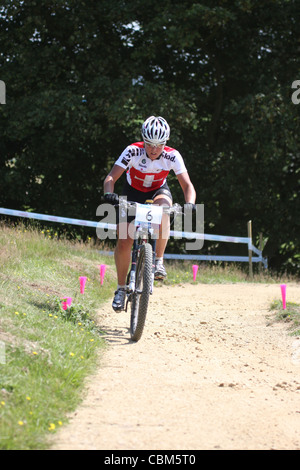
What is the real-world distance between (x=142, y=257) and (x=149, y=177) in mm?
943

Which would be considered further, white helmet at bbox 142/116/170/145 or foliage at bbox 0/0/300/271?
foliage at bbox 0/0/300/271

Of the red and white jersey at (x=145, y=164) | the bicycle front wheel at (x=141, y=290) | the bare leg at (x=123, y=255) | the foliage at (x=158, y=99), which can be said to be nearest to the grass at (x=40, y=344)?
the bicycle front wheel at (x=141, y=290)

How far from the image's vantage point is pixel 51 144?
1616 centimetres

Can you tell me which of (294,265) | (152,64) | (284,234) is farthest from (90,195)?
(294,265)

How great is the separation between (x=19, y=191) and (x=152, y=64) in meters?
5.12

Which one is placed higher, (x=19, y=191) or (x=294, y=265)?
(x=19, y=191)

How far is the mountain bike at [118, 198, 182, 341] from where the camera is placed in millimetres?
5988

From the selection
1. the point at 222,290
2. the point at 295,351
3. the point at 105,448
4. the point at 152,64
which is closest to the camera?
the point at 105,448

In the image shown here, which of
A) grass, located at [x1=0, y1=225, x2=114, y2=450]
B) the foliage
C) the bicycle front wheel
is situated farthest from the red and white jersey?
the foliage

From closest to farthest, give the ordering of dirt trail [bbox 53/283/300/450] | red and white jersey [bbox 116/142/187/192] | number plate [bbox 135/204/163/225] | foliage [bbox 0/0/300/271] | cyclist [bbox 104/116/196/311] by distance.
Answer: dirt trail [bbox 53/283/300/450] → number plate [bbox 135/204/163/225] → cyclist [bbox 104/116/196/311] → red and white jersey [bbox 116/142/187/192] → foliage [bbox 0/0/300/271]

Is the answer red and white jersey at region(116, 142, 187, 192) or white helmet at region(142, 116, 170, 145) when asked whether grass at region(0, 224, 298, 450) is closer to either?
red and white jersey at region(116, 142, 187, 192)

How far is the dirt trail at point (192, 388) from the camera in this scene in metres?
3.65

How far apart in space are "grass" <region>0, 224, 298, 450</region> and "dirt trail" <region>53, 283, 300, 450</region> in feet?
0.50

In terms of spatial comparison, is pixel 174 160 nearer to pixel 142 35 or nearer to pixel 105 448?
pixel 105 448
